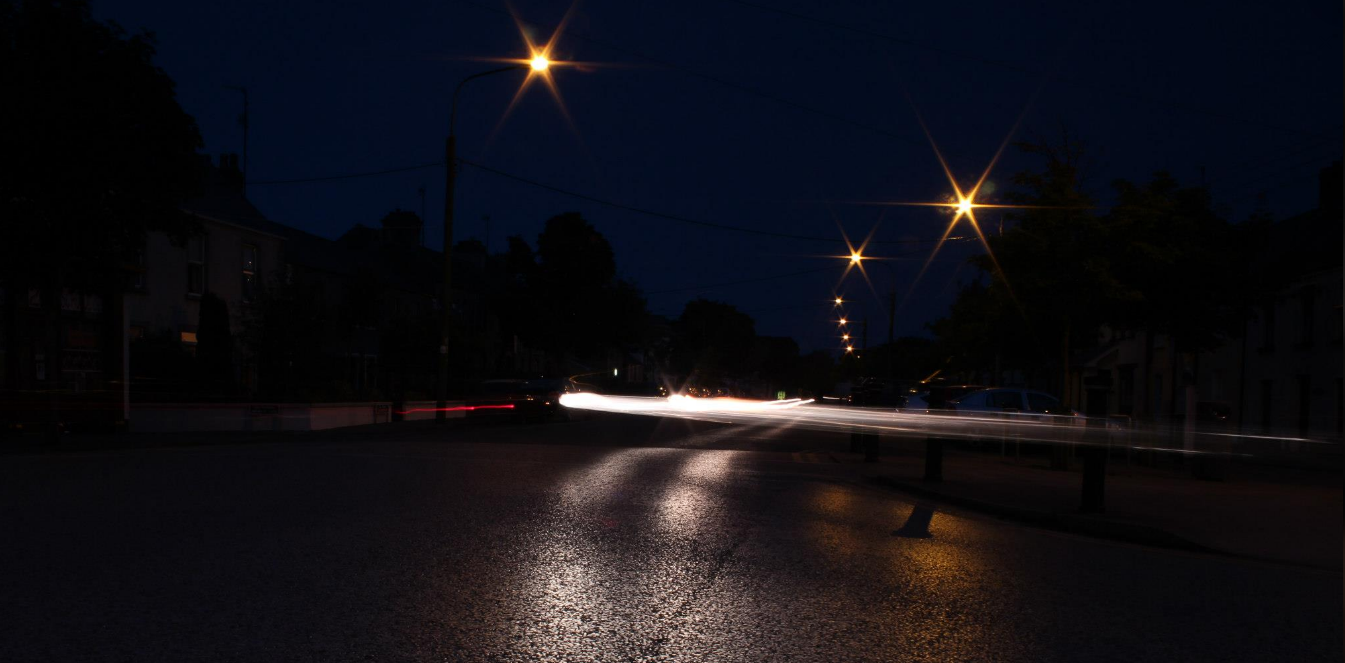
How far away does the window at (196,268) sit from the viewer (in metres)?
31.8

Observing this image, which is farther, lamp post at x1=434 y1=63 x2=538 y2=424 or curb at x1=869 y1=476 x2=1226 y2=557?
lamp post at x1=434 y1=63 x2=538 y2=424

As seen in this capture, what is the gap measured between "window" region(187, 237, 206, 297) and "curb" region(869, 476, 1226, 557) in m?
26.9

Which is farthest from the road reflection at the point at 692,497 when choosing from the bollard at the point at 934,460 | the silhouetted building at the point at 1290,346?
the silhouetted building at the point at 1290,346

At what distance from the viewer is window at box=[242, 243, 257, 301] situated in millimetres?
34562

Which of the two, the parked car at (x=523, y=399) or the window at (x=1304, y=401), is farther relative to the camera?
the parked car at (x=523, y=399)

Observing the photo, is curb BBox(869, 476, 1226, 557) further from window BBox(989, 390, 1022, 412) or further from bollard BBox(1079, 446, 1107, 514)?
window BBox(989, 390, 1022, 412)

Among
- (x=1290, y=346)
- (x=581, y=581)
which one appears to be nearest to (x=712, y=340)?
(x=1290, y=346)

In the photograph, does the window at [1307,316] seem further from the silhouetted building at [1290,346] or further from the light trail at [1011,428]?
the light trail at [1011,428]

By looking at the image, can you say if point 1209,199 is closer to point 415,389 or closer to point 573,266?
point 415,389

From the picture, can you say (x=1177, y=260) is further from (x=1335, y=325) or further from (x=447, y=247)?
(x=447, y=247)

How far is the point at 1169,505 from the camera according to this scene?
1220cm

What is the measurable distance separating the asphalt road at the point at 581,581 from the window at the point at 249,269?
2306 centimetres

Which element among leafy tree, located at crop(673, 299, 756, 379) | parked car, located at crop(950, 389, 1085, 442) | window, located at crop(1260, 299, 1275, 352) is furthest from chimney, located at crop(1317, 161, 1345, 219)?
leafy tree, located at crop(673, 299, 756, 379)

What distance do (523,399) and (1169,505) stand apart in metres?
25.4
